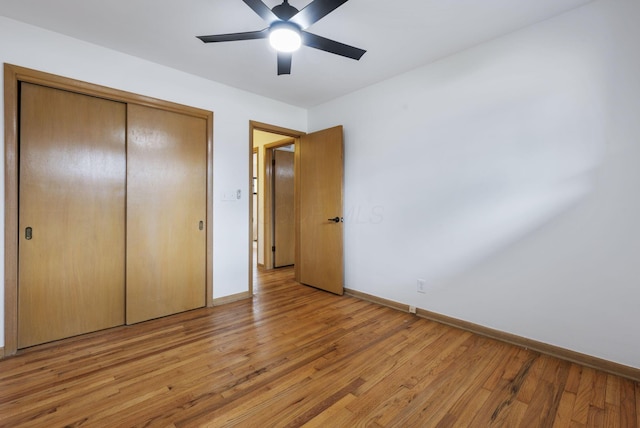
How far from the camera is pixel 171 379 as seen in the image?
186 centimetres

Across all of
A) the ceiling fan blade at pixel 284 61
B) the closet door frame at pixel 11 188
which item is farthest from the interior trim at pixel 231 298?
the ceiling fan blade at pixel 284 61

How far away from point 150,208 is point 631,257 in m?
3.84

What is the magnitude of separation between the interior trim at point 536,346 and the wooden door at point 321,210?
3.16ft

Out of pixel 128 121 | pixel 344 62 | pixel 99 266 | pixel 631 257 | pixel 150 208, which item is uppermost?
pixel 344 62

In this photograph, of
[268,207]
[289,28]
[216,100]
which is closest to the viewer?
[289,28]

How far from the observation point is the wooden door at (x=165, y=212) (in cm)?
272

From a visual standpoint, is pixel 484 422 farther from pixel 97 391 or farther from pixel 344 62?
pixel 344 62

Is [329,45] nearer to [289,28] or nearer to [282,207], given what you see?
[289,28]

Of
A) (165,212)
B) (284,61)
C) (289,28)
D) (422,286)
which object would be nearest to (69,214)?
(165,212)

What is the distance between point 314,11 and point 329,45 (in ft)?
1.07

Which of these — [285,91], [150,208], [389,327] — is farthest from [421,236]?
[150,208]

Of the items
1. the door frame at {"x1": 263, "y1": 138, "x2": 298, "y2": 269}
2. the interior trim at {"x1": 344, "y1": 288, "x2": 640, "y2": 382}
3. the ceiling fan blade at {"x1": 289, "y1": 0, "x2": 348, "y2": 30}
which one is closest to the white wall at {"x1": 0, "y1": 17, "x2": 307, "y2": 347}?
the door frame at {"x1": 263, "y1": 138, "x2": 298, "y2": 269}

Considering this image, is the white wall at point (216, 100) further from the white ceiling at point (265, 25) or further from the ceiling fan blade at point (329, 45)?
the ceiling fan blade at point (329, 45)

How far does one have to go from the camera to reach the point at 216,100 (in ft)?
10.6
